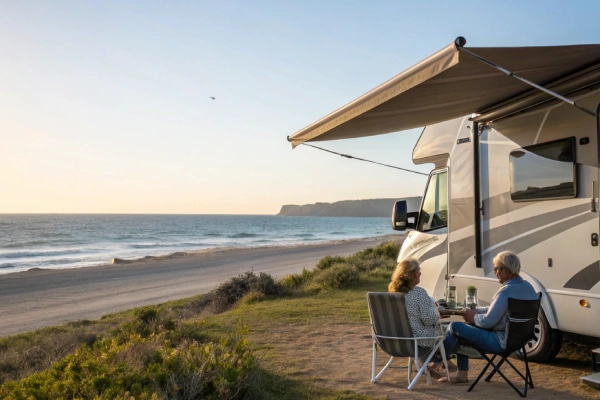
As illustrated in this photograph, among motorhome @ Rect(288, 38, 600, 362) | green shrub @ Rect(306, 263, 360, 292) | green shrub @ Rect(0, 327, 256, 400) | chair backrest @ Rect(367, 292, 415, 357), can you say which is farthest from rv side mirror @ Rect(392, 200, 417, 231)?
green shrub @ Rect(306, 263, 360, 292)

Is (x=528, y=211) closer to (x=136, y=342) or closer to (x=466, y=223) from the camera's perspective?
(x=466, y=223)

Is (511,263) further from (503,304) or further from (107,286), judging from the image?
(107,286)

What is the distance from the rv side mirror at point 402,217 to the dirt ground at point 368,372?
161cm

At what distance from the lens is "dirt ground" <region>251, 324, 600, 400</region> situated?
4.74 metres

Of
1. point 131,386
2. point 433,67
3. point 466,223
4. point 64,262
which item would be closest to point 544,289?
point 466,223

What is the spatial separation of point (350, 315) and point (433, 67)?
607cm

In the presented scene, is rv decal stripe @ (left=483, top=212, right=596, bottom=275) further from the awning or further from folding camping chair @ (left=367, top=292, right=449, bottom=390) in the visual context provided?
folding camping chair @ (left=367, top=292, right=449, bottom=390)

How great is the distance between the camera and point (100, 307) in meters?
14.3

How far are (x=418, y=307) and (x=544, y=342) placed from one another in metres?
1.56

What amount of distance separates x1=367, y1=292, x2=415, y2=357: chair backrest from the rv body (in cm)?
145

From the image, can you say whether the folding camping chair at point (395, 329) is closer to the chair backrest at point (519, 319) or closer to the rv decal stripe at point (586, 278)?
the chair backrest at point (519, 319)

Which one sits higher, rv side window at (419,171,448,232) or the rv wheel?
rv side window at (419,171,448,232)

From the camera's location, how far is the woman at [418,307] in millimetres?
4734

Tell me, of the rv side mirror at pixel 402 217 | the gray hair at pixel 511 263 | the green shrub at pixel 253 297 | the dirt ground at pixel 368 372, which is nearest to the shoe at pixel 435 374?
the dirt ground at pixel 368 372
